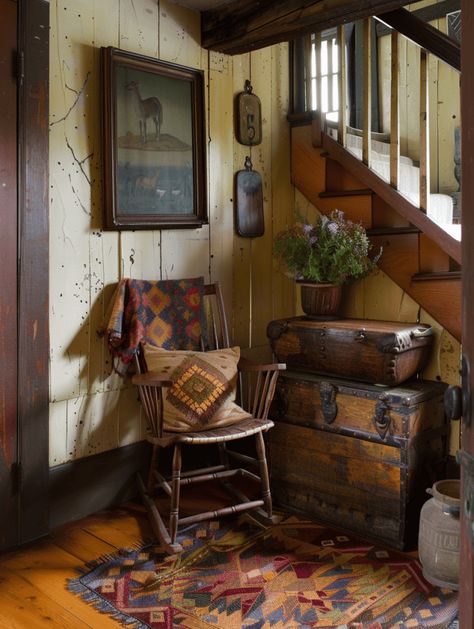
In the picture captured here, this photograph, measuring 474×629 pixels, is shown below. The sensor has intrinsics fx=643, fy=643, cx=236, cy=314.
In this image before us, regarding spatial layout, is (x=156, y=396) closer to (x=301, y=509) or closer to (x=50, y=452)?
(x=50, y=452)

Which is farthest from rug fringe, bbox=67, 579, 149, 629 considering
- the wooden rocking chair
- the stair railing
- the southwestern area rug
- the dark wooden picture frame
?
the stair railing

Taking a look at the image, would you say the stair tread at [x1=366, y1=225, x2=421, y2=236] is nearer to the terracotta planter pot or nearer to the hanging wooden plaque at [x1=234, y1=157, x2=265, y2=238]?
the terracotta planter pot

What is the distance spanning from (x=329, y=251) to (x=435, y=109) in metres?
1.54

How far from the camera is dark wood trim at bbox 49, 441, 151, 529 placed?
2748mm

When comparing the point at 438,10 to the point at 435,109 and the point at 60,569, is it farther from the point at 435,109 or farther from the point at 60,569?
the point at 60,569

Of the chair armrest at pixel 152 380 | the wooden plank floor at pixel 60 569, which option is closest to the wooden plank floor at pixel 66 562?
the wooden plank floor at pixel 60 569

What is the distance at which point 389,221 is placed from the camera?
3.23 metres

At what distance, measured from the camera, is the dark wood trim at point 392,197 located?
2816mm

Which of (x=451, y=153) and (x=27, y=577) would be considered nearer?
(x=27, y=577)

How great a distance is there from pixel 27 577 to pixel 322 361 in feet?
4.89

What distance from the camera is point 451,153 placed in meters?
A: 3.88

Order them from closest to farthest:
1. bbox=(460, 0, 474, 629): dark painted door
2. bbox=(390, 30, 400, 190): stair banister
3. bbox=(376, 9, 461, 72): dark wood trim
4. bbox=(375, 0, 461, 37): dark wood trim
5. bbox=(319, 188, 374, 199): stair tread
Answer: bbox=(460, 0, 474, 629): dark painted door
bbox=(376, 9, 461, 72): dark wood trim
bbox=(390, 30, 400, 190): stair banister
bbox=(319, 188, 374, 199): stair tread
bbox=(375, 0, 461, 37): dark wood trim

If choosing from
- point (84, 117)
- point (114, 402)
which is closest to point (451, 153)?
point (84, 117)

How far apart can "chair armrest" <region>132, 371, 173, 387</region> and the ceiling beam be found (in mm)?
1658
